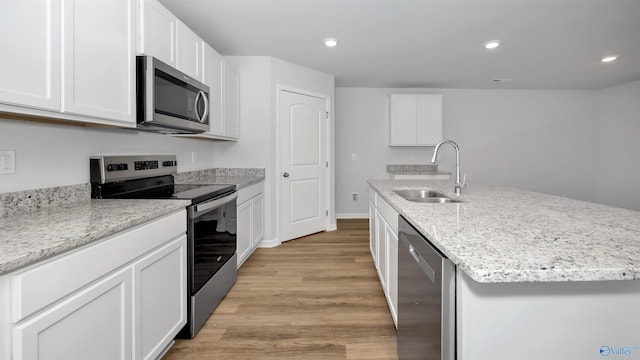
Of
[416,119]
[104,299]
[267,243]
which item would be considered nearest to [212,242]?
[104,299]

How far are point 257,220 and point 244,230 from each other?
0.43 metres

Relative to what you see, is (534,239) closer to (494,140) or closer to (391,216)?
(391,216)

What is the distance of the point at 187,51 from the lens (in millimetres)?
2314

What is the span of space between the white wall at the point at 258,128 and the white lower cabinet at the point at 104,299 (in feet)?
6.51

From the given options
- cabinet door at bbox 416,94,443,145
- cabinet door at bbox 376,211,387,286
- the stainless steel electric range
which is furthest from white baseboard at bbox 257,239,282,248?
cabinet door at bbox 416,94,443,145

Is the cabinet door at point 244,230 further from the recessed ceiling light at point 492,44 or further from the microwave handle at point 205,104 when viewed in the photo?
the recessed ceiling light at point 492,44

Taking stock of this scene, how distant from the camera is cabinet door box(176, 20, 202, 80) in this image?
7.20ft

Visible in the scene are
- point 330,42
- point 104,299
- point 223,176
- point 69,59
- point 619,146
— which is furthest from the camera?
point 619,146

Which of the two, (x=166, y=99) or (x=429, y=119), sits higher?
(x=429, y=119)

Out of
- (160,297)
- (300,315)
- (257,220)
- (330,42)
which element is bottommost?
(300,315)

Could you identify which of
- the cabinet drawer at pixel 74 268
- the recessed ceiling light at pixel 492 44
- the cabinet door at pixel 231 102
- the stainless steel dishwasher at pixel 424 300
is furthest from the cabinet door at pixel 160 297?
the recessed ceiling light at pixel 492 44

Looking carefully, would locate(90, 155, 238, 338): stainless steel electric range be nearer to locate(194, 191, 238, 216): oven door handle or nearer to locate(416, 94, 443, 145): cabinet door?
locate(194, 191, 238, 216): oven door handle

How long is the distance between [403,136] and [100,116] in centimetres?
442

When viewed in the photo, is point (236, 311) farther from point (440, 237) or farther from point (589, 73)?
point (589, 73)
